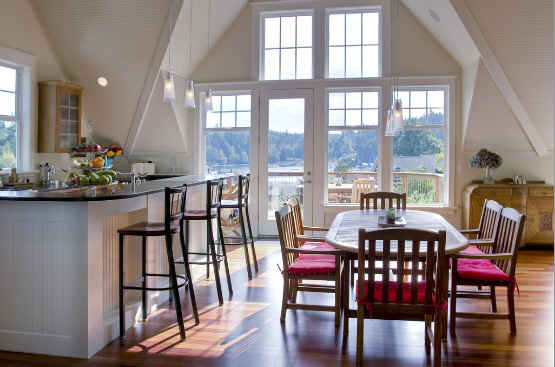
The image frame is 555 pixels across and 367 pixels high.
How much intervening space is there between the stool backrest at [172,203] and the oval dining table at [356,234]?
1116mm

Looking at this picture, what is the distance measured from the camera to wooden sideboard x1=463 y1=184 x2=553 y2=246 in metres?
6.40

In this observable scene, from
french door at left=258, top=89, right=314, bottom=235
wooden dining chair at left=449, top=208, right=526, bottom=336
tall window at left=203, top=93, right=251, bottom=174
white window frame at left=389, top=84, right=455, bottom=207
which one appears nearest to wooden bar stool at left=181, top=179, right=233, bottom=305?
wooden dining chair at left=449, top=208, right=526, bottom=336

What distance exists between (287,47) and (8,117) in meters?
3.87

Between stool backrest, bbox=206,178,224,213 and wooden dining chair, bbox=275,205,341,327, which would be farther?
stool backrest, bbox=206,178,224,213

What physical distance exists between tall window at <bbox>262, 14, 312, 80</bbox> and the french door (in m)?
0.31

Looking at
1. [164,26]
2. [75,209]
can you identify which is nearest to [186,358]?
[75,209]

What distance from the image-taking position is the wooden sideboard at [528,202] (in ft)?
21.0

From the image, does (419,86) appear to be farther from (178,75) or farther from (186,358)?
(186,358)

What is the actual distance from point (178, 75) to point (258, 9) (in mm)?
1549

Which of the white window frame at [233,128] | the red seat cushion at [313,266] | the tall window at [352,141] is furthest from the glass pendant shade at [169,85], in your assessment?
the tall window at [352,141]

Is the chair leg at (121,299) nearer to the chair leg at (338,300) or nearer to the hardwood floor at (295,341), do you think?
the hardwood floor at (295,341)

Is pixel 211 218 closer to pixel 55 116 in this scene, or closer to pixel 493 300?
pixel 493 300

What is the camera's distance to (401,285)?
2850 millimetres

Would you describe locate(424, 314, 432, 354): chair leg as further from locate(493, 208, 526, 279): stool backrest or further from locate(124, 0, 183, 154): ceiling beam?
locate(124, 0, 183, 154): ceiling beam
